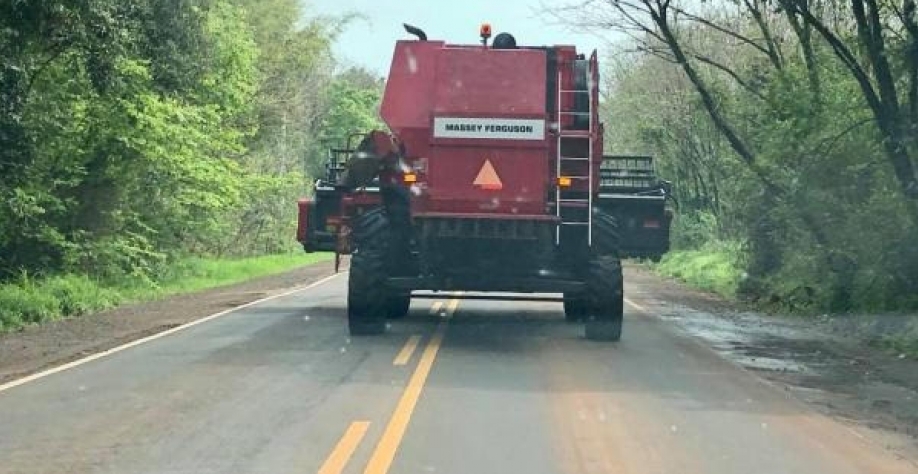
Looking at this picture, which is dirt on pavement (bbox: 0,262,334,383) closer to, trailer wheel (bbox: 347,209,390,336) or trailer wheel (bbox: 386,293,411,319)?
trailer wheel (bbox: 347,209,390,336)

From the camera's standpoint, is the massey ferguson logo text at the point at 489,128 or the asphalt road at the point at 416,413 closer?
the asphalt road at the point at 416,413

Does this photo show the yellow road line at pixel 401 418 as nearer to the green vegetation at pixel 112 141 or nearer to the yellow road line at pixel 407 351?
the yellow road line at pixel 407 351

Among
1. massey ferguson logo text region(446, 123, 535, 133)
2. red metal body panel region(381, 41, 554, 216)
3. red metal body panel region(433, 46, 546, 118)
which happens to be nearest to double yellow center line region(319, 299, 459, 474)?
red metal body panel region(381, 41, 554, 216)

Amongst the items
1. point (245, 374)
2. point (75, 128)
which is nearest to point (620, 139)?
point (75, 128)

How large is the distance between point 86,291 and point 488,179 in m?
12.0

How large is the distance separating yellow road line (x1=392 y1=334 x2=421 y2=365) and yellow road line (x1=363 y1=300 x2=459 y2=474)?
174 mm

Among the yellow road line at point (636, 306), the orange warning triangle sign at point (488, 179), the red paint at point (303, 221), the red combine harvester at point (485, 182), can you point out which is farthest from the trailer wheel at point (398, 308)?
the yellow road line at point (636, 306)

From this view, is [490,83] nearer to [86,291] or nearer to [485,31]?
[485,31]

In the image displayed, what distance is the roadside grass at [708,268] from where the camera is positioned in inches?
1242

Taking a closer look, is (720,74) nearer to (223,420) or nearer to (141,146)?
(141,146)

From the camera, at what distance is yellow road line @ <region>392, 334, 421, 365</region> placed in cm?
1331

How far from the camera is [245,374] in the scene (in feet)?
40.1

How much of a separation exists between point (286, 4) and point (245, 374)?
3433 cm

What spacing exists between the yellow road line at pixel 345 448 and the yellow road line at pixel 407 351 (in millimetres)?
3930
